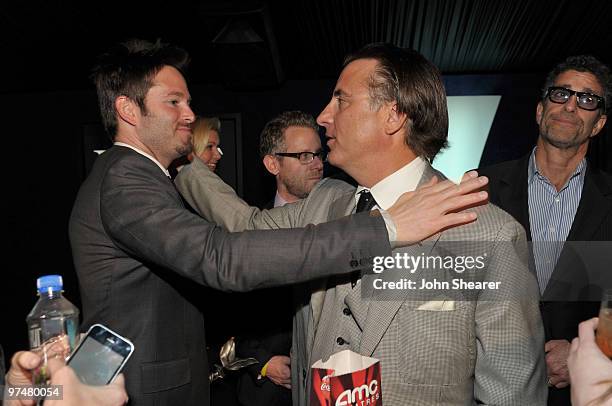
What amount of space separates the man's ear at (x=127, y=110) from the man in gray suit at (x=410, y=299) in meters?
0.67

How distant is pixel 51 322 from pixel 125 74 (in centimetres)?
109

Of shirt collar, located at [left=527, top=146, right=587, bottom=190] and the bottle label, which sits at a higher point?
shirt collar, located at [left=527, top=146, right=587, bottom=190]

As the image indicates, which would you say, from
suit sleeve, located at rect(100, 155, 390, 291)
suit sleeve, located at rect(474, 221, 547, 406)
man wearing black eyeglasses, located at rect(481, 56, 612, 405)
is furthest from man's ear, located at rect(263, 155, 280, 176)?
suit sleeve, located at rect(474, 221, 547, 406)

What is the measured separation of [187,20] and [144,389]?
337 centimetres

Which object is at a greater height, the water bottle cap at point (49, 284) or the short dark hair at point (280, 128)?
the short dark hair at point (280, 128)

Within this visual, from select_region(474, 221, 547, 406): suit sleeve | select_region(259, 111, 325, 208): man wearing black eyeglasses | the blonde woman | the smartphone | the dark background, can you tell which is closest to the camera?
the smartphone

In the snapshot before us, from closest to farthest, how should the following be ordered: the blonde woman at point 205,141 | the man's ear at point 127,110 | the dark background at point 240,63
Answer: the man's ear at point 127,110 < the blonde woman at point 205,141 < the dark background at point 240,63

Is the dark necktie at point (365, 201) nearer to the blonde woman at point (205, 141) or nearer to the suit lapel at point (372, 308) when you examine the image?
the suit lapel at point (372, 308)

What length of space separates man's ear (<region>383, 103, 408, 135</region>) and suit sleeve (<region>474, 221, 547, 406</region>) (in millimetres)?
464

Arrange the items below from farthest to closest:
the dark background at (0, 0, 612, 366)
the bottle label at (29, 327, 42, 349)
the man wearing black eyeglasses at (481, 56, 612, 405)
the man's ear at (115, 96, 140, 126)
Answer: the dark background at (0, 0, 612, 366)
the man wearing black eyeglasses at (481, 56, 612, 405)
the man's ear at (115, 96, 140, 126)
the bottle label at (29, 327, 42, 349)

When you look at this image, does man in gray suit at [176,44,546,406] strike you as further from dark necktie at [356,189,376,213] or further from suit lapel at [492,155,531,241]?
suit lapel at [492,155,531,241]

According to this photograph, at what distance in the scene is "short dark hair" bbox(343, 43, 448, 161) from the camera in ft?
5.90

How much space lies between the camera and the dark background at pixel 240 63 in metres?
4.31

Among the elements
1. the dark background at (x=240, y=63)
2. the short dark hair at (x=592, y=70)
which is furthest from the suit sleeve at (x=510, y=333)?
the dark background at (x=240, y=63)
